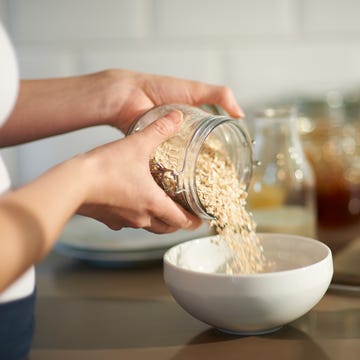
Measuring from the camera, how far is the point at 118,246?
37.1 inches

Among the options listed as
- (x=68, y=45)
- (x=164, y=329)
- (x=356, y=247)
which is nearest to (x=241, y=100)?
(x=68, y=45)

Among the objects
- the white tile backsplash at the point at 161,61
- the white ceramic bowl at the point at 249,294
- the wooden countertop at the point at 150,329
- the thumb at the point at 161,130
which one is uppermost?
the thumb at the point at 161,130

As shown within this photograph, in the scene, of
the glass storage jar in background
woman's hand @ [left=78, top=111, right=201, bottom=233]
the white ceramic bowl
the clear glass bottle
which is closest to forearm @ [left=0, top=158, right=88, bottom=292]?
woman's hand @ [left=78, top=111, right=201, bottom=233]

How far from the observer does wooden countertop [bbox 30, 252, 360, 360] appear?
25.0 inches

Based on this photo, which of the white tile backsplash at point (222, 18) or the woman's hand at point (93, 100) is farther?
the white tile backsplash at point (222, 18)

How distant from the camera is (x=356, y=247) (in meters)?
0.94

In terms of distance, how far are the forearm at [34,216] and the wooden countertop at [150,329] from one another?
0.19 metres

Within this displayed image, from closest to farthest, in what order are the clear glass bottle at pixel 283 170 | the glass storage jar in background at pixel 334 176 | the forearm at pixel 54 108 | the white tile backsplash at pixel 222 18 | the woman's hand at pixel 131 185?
the woman's hand at pixel 131 185 < the forearm at pixel 54 108 < the clear glass bottle at pixel 283 170 < the glass storage jar in background at pixel 334 176 < the white tile backsplash at pixel 222 18

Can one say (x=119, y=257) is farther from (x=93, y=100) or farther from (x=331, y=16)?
(x=331, y=16)

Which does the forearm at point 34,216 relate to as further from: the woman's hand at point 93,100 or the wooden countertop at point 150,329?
the woman's hand at point 93,100

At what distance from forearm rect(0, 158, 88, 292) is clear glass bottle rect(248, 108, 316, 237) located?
493 millimetres

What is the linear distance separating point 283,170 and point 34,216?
56 centimetres

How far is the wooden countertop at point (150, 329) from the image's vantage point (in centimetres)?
63

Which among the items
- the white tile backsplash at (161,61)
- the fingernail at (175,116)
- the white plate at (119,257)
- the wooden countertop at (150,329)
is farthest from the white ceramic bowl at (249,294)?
the white tile backsplash at (161,61)
